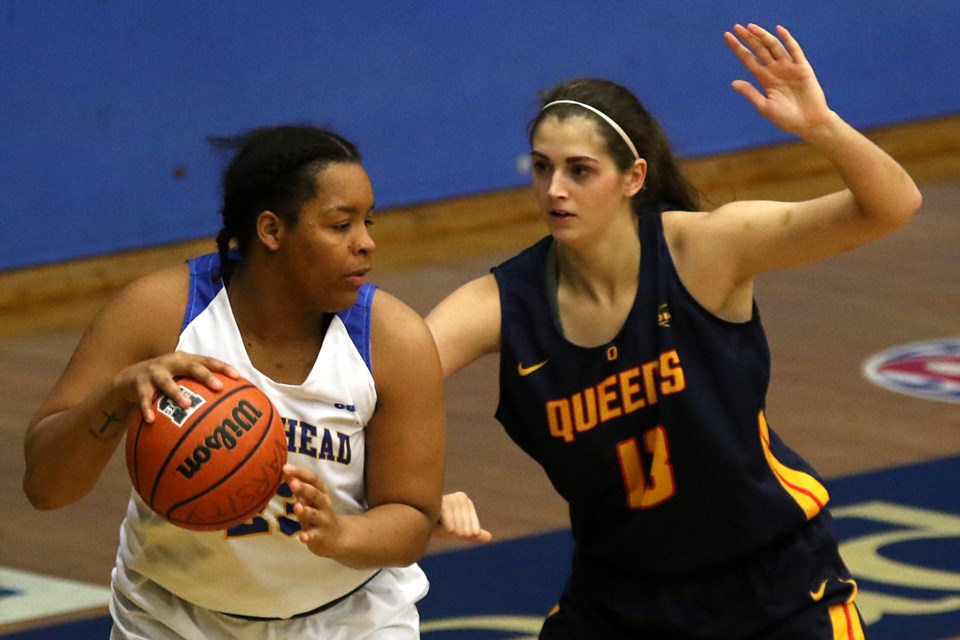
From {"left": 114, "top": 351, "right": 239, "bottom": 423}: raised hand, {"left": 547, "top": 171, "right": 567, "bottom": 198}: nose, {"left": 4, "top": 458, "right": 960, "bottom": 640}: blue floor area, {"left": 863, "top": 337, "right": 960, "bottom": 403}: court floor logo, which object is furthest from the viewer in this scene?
{"left": 863, "top": 337, "right": 960, "bottom": 403}: court floor logo

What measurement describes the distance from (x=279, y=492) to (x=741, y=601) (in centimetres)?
99

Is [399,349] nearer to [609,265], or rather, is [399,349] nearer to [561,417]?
[561,417]

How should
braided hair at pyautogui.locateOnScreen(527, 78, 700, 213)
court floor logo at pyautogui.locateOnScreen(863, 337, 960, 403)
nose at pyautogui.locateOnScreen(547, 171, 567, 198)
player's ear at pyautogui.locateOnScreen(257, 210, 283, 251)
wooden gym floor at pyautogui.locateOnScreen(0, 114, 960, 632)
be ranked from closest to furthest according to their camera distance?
player's ear at pyautogui.locateOnScreen(257, 210, 283, 251), nose at pyautogui.locateOnScreen(547, 171, 567, 198), braided hair at pyautogui.locateOnScreen(527, 78, 700, 213), wooden gym floor at pyautogui.locateOnScreen(0, 114, 960, 632), court floor logo at pyautogui.locateOnScreen(863, 337, 960, 403)

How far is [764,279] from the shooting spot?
880cm

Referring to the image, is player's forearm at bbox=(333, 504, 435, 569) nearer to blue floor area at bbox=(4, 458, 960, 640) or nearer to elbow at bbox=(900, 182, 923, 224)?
elbow at bbox=(900, 182, 923, 224)

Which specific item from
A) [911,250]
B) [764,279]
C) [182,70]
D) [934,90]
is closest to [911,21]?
[934,90]

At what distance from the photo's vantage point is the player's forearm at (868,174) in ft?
11.4

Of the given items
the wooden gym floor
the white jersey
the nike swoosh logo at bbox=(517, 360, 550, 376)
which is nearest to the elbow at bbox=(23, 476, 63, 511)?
the white jersey

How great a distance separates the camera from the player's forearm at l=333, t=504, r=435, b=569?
3100 millimetres

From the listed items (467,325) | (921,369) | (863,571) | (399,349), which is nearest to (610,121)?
(467,325)

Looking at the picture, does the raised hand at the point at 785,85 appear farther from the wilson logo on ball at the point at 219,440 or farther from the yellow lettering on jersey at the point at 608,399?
the wilson logo on ball at the point at 219,440

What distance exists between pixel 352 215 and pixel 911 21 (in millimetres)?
7949

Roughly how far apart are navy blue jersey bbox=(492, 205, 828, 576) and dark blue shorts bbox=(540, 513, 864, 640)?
45mm

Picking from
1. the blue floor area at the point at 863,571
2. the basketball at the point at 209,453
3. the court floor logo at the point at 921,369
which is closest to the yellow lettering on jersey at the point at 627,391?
the basketball at the point at 209,453
